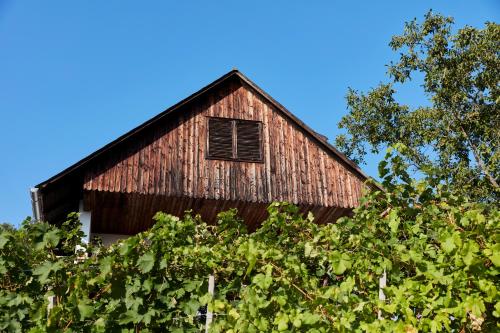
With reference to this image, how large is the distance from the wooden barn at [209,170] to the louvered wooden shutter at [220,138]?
0.02m

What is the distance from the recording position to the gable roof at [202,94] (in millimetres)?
11171

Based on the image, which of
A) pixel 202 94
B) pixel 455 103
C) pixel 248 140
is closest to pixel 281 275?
pixel 248 140

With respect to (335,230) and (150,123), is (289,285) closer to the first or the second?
(335,230)

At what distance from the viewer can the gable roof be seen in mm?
11171

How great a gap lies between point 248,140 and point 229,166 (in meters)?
0.93

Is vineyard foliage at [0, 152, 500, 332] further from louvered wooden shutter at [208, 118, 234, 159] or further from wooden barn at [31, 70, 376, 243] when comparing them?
louvered wooden shutter at [208, 118, 234, 159]

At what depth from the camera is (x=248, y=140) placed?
42.2 feet

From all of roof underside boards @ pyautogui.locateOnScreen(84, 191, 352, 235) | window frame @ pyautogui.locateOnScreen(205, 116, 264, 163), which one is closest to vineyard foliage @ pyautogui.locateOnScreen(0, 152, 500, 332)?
roof underside boards @ pyautogui.locateOnScreen(84, 191, 352, 235)

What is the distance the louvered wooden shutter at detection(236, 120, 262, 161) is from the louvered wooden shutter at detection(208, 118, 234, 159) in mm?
194

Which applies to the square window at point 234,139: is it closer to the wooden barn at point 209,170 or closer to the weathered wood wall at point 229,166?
→ the wooden barn at point 209,170

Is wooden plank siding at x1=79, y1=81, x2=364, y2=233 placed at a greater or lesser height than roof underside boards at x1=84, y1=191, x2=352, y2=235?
greater

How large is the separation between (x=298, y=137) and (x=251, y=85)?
1.80 meters

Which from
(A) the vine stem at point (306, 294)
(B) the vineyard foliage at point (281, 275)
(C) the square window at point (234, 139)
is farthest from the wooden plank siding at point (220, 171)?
(A) the vine stem at point (306, 294)

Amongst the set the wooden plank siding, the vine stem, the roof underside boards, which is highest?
the wooden plank siding
